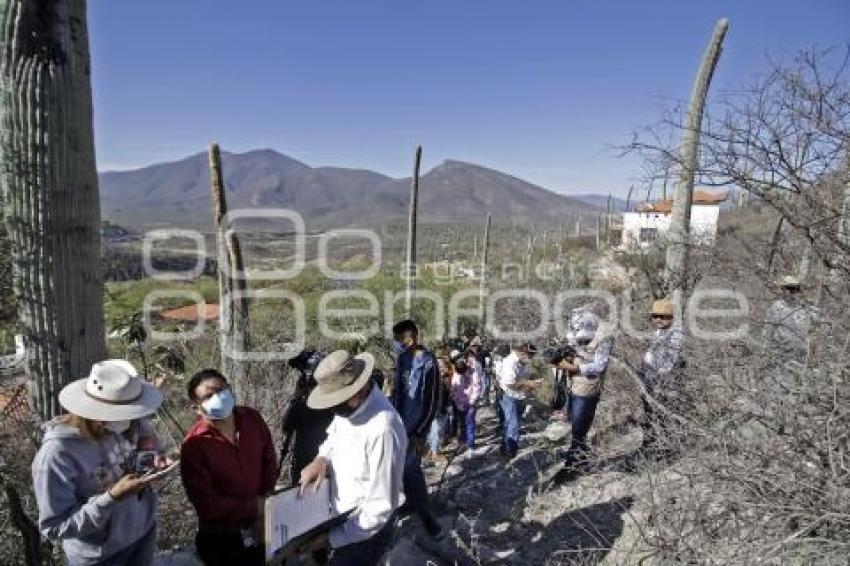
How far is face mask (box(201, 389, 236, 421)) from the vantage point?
3.04 metres

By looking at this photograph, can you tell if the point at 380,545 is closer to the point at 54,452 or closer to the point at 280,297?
the point at 54,452

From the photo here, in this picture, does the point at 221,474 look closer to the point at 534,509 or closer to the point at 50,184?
the point at 50,184

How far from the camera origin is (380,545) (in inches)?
114

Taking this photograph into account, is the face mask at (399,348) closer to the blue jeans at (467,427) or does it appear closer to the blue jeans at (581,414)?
the blue jeans at (581,414)

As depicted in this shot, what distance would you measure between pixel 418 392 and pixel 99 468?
2.68 m

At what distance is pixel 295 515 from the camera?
2.65 meters

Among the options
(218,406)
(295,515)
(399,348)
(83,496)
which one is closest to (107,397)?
(83,496)

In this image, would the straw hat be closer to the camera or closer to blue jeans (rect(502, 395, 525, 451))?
the camera

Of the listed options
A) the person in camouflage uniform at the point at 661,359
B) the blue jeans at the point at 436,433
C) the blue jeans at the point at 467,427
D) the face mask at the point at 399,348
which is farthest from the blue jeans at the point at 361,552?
the blue jeans at the point at 467,427

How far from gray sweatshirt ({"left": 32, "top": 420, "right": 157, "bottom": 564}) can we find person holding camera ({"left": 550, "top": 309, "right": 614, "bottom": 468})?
348 cm


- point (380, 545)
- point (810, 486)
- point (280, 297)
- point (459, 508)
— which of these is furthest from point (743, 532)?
point (280, 297)

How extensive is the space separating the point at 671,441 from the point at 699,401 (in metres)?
0.31

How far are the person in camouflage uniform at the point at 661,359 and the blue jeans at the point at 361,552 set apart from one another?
196cm

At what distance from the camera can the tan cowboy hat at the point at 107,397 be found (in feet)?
7.95
